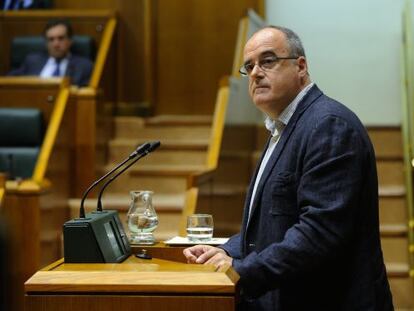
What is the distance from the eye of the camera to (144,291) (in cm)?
160

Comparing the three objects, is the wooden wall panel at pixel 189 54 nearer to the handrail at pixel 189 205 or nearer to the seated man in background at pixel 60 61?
the seated man in background at pixel 60 61

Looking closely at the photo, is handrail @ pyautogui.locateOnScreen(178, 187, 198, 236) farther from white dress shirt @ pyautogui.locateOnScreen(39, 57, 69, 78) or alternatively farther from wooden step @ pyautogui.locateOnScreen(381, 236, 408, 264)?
white dress shirt @ pyautogui.locateOnScreen(39, 57, 69, 78)

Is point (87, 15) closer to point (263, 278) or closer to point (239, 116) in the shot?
point (239, 116)

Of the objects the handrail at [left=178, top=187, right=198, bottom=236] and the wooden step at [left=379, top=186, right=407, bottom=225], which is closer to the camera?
the handrail at [left=178, top=187, right=198, bottom=236]

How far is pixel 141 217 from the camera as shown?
2.17m

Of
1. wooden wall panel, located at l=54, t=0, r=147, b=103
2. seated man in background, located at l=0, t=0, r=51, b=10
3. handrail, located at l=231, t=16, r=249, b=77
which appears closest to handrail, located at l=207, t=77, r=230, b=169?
handrail, located at l=231, t=16, r=249, b=77

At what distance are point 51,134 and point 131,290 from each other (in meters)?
3.26

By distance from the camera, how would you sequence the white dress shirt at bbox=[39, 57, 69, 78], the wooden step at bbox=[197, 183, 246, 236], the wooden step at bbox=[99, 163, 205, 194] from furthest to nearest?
the white dress shirt at bbox=[39, 57, 69, 78], the wooden step at bbox=[99, 163, 205, 194], the wooden step at bbox=[197, 183, 246, 236]

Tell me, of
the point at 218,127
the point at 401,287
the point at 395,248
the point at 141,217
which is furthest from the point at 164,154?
the point at 141,217

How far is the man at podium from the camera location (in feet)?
5.75

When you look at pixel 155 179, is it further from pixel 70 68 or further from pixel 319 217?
pixel 319 217

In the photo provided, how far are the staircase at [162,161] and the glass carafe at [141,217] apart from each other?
2.40m

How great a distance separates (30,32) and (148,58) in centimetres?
86

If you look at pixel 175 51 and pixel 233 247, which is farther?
pixel 175 51
